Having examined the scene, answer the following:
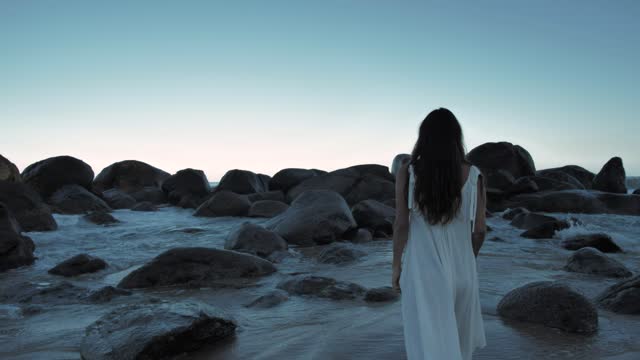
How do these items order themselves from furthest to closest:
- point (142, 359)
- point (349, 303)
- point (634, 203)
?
1. point (634, 203)
2. point (349, 303)
3. point (142, 359)

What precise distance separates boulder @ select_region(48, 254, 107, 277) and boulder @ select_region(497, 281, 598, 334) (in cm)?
555

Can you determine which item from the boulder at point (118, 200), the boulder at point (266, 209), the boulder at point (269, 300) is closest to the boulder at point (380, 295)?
the boulder at point (269, 300)

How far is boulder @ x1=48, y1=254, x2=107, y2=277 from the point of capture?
7.47 metres

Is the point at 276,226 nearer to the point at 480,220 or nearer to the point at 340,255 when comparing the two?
the point at 340,255

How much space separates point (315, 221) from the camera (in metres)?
10.3

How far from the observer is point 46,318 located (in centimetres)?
511

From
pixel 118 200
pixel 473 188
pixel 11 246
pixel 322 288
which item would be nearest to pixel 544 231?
pixel 322 288

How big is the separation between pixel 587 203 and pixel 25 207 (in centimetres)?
1500

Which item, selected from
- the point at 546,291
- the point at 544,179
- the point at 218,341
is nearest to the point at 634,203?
the point at 544,179

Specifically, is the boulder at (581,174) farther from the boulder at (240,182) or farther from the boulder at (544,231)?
the boulder at (544,231)

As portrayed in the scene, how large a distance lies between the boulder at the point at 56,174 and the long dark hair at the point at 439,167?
18906 millimetres

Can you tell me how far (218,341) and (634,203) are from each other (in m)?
15.6

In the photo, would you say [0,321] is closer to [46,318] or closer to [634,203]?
[46,318]

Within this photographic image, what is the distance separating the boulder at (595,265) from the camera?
22.5ft
